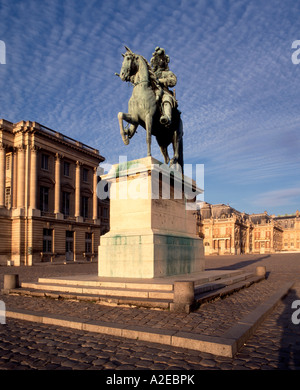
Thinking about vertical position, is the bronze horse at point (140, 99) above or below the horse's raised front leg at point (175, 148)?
above

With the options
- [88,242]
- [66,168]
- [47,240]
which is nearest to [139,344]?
[47,240]

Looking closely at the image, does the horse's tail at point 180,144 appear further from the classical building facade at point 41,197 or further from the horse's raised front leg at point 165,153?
the classical building facade at point 41,197

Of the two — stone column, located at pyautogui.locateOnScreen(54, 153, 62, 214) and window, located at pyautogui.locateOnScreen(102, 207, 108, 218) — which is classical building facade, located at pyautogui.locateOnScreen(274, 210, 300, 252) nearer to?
window, located at pyautogui.locateOnScreen(102, 207, 108, 218)

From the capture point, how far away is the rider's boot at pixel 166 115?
1011 cm

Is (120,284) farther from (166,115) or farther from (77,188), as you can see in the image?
(77,188)

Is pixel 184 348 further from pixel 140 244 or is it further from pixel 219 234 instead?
pixel 219 234

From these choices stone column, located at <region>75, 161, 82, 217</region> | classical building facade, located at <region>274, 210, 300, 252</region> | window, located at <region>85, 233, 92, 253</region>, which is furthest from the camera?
classical building facade, located at <region>274, 210, 300, 252</region>

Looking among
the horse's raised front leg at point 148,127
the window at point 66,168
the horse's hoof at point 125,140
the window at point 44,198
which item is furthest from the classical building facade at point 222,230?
the horse's raised front leg at point 148,127

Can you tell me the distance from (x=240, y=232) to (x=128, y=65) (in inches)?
3986

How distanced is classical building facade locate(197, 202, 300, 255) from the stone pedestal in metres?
76.9

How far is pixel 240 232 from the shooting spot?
10506 cm

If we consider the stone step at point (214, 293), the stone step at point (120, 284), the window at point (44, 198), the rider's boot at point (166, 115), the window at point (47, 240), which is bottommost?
the window at point (47, 240)

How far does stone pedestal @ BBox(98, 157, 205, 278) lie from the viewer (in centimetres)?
888

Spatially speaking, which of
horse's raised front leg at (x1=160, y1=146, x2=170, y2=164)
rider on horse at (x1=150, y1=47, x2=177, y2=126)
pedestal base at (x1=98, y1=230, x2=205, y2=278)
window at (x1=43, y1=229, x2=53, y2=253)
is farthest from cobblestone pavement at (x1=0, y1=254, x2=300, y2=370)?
window at (x1=43, y1=229, x2=53, y2=253)
